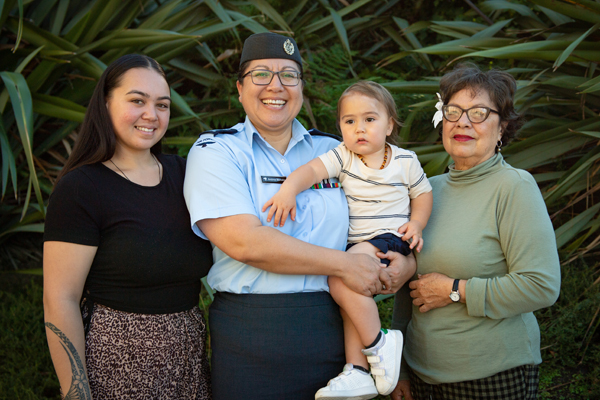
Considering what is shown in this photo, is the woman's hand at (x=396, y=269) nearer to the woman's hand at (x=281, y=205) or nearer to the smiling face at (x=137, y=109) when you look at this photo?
the woman's hand at (x=281, y=205)

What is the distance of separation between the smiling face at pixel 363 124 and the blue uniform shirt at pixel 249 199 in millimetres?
221

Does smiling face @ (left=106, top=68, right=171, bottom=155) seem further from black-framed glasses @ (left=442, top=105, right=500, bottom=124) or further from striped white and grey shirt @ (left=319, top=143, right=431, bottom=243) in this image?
black-framed glasses @ (left=442, top=105, right=500, bottom=124)

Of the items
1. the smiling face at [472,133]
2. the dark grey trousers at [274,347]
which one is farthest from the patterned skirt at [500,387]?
the smiling face at [472,133]

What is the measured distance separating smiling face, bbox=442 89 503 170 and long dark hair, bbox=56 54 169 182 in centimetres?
137

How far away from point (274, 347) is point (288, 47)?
4.22 feet

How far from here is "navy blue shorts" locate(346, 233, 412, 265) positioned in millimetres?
1963

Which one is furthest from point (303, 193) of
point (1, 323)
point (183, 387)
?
point (1, 323)

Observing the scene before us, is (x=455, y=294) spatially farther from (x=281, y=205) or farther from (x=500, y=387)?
(x=281, y=205)

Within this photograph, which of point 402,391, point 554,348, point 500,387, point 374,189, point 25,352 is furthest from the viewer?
point 25,352

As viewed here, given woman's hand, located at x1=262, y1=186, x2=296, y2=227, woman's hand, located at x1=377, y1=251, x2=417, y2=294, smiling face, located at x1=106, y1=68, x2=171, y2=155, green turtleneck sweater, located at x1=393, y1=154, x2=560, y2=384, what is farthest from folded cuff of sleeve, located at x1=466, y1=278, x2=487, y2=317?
smiling face, located at x1=106, y1=68, x2=171, y2=155

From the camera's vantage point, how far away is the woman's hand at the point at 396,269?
194cm

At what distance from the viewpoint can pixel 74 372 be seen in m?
1.74

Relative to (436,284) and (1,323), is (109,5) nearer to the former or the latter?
(1,323)

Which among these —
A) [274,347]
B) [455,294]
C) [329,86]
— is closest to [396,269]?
[455,294]
